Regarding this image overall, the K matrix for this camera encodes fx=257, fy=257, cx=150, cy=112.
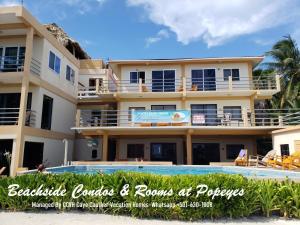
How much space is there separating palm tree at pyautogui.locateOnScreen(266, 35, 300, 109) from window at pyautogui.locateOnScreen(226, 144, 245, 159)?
890 centimetres

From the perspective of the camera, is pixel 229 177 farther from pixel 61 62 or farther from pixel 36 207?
pixel 61 62

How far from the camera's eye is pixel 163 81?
22.1m

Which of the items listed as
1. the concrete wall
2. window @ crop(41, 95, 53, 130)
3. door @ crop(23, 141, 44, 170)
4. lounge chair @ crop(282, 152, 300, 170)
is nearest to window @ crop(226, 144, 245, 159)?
lounge chair @ crop(282, 152, 300, 170)

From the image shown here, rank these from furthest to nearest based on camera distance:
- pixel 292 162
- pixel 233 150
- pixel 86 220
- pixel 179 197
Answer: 1. pixel 233 150
2. pixel 292 162
3. pixel 179 197
4. pixel 86 220

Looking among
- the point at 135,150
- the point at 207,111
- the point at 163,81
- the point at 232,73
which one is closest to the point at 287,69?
the point at 232,73

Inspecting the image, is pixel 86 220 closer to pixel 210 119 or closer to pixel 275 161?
pixel 275 161

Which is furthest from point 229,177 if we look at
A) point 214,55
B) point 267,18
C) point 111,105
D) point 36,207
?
point 111,105

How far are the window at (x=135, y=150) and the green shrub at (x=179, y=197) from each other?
595 inches

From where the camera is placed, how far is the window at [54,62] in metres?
18.3

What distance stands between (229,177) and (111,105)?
1828 cm

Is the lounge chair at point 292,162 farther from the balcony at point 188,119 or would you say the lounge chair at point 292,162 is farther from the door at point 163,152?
the door at point 163,152

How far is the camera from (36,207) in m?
6.89

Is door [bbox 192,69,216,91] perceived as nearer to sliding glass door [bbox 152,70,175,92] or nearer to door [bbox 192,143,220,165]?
sliding glass door [bbox 152,70,175,92]

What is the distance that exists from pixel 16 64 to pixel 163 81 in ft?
36.9
